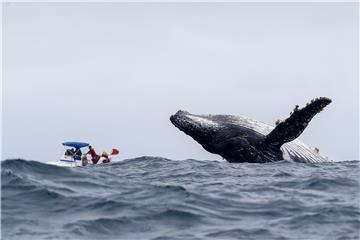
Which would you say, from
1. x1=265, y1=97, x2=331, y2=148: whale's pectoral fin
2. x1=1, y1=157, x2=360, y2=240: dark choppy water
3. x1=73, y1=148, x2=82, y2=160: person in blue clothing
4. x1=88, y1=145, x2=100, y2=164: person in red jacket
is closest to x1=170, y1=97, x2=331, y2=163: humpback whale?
x1=265, y1=97, x2=331, y2=148: whale's pectoral fin

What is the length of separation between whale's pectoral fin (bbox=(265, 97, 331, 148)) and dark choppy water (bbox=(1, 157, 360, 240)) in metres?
1.11

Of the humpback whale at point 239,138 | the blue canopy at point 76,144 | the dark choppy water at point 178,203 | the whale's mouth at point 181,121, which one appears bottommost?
the dark choppy water at point 178,203

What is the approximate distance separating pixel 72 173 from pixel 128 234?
19.1 ft

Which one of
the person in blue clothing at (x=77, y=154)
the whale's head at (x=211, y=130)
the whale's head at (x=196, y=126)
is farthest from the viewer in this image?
the person in blue clothing at (x=77, y=154)

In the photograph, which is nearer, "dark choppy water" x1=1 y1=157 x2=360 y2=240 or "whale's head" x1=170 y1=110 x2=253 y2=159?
"dark choppy water" x1=1 y1=157 x2=360 y2=240

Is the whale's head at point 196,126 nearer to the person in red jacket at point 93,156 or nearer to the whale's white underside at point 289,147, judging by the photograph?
the whale's white underside at point 289,147

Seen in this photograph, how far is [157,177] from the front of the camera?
1673 centimetres

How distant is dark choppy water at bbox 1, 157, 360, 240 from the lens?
1102cm

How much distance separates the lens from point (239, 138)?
19.1 metres

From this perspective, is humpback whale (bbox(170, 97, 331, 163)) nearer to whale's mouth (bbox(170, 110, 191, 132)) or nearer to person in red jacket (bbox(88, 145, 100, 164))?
whale's mouth (bbox(170, 110, 191, 132))

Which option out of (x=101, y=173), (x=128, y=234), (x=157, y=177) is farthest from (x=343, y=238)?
(x=101, y=173)

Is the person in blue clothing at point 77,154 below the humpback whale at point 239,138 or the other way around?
below

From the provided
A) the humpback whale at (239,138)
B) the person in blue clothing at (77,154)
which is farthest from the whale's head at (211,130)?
the person in blue clothing at (77,154)

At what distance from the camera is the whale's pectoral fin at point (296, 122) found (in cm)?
1711
